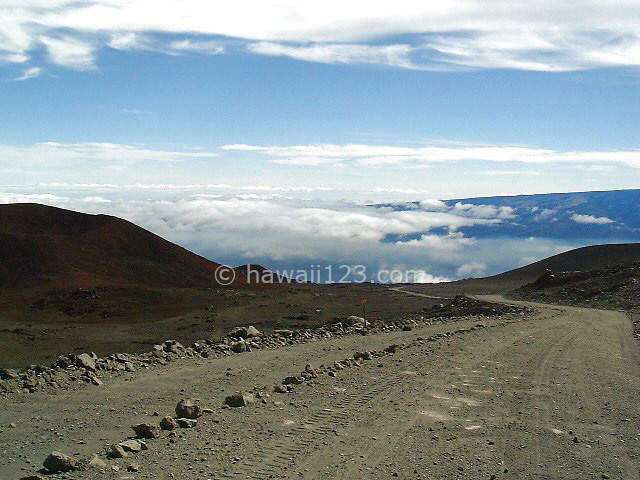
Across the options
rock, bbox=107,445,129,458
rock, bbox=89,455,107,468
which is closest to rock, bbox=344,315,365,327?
rock, bbox=107,445,129,458

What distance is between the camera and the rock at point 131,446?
275 inches

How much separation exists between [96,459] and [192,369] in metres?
6.23

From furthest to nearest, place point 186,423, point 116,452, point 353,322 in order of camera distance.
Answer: point 353,322, point 186,423, point 116,452

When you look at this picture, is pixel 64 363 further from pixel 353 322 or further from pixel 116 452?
pixel 353 322

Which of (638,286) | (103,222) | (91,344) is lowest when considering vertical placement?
(91,344)

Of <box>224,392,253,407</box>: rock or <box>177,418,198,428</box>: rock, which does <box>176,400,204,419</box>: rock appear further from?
<box>224,392,253,407</box>: rock

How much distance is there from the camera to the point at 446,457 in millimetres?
6820

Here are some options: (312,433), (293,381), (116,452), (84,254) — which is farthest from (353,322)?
(84,254)

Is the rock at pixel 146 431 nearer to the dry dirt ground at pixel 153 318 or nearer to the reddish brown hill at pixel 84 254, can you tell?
the dry dirt ground at pixel 153 318

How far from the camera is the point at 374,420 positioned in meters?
8.29

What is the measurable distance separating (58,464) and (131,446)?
82cm

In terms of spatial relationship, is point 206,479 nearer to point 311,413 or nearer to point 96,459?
point 96,459

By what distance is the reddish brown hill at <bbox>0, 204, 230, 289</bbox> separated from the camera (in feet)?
144

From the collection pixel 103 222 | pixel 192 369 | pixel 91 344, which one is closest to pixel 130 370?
pixel 192 369
